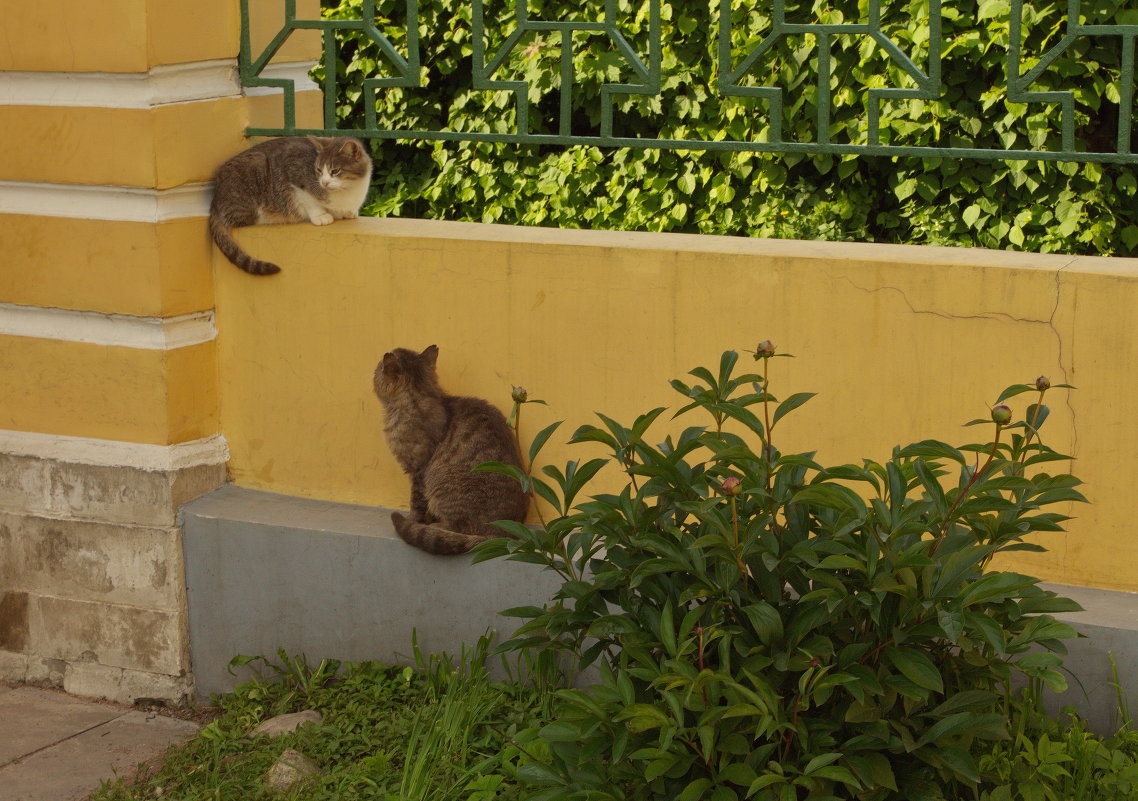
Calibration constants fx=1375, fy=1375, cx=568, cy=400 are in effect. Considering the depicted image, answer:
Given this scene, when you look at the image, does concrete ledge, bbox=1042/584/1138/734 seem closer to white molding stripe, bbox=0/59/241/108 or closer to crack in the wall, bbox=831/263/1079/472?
crack in the wall, bbox=831/263/1079/472

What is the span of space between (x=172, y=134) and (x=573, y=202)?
131 inches

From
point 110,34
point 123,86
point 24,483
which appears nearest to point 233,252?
point 123,86

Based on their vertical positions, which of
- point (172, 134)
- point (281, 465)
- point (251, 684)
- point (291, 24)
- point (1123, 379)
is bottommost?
point (251, 684)

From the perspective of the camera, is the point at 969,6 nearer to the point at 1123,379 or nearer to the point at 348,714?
the point at 1123,379

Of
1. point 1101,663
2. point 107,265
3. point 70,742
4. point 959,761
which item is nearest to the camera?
point 959,761

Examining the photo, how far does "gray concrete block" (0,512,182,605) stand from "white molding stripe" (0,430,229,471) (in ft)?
0.71

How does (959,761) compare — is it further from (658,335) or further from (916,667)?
(658,335)

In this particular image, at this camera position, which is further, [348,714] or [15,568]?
[15,568]

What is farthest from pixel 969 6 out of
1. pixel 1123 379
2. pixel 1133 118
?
pixel 1123 379

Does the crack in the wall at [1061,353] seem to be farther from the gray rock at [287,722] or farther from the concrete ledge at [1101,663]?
the gray rock at [287,722]

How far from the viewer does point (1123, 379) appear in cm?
364

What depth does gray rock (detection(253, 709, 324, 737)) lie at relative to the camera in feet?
13.6

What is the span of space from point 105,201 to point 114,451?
0.83 m

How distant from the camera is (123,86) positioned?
4.36m
